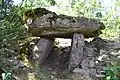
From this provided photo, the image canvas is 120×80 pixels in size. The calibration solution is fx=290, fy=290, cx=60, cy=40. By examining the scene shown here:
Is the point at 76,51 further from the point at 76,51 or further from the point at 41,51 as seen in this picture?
Result: the point at 41,51

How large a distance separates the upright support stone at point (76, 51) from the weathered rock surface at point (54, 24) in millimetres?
188

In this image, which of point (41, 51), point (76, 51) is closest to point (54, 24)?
point (41, 51)

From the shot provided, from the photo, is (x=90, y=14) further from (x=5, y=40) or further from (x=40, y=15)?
(x=5, y=40)

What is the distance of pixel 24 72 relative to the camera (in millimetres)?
6406

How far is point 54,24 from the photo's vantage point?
731 centimetres

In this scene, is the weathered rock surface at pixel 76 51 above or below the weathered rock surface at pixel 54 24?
below

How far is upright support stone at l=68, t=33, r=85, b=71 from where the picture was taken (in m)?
7.07

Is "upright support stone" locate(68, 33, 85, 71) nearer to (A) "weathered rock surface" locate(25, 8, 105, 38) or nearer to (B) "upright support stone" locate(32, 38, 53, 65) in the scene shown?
(A) "weathered rock surface" locate(25, 8, 105, 38)

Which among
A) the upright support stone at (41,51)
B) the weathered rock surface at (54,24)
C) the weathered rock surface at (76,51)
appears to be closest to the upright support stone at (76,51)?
the weathered rock surface at (76,51)

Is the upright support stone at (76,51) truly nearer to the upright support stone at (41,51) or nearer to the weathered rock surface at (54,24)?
the weathered rock surface at (54,24)

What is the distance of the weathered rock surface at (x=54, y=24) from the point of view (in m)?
7.29

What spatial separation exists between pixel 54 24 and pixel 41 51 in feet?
2.48

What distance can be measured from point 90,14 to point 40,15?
5.79 m

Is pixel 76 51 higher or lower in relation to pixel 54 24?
lower
